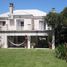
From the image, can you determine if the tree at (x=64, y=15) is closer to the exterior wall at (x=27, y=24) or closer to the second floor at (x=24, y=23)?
the second floor at (x=24, y=23)

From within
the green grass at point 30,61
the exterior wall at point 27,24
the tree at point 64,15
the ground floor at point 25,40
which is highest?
the tree at point 64,15

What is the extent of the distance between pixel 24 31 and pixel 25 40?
1888 millimetres

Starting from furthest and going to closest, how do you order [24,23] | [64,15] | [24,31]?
1. [24,23]
2. [24,31]
3. [64,15]

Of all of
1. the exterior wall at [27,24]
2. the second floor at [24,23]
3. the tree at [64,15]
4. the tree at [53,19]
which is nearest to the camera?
the tree at [64,15]

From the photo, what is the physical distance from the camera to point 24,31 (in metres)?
44.0

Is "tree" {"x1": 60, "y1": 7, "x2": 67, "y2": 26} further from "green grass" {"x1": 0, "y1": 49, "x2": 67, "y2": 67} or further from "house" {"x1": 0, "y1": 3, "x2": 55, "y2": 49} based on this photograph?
"green grass" {"x1": 0, "y1": 49, "x2": 67, "y2": 67}

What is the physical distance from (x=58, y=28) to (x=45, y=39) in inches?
186

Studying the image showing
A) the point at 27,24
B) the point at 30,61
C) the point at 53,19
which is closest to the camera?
the point at 30,61

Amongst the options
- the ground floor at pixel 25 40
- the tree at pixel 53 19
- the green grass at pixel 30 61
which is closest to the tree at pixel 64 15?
the tree at pixel 53 19

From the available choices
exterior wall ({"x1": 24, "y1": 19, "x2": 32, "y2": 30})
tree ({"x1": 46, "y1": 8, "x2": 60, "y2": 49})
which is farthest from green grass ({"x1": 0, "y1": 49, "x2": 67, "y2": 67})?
exterior wall ({"x1": 24, "y1": 19, "x2": 32, "y2": 30})

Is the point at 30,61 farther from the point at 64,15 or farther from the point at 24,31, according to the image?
the point at 24,31

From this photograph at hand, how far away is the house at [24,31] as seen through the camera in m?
44.1

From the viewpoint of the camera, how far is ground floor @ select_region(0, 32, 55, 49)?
Answer: 44.1m

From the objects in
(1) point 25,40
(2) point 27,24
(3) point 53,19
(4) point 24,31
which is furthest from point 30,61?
(2) point 27,24
